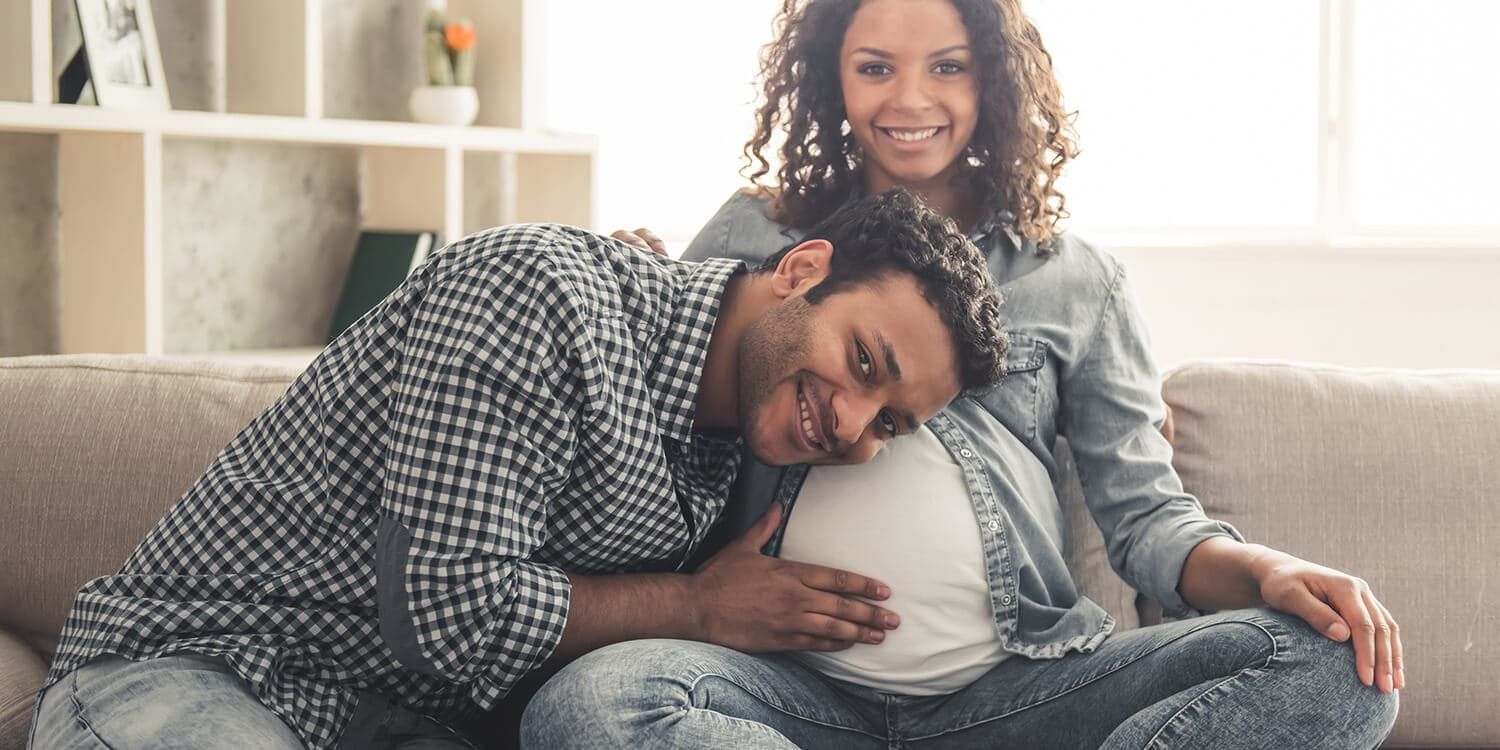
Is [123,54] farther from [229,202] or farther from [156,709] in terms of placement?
[156,709]

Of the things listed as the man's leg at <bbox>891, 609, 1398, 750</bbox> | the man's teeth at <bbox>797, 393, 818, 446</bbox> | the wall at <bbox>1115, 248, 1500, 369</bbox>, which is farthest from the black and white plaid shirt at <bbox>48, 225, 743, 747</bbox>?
the wall at <bbox>1115, 248, 1500, 369</bbox>

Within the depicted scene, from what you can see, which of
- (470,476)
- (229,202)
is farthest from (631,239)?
(229,202)

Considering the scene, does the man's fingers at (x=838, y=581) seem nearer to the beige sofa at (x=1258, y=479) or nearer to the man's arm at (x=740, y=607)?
the man's arm at (x=740, y=607)

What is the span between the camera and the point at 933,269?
4.66ft

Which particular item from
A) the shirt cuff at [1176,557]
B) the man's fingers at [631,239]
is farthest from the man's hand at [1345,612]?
A: the man's fingers at [631,239]

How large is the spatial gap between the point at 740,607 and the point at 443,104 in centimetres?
178

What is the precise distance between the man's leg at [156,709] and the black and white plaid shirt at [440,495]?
0.02m

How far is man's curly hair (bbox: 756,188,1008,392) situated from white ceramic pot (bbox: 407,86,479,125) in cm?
162

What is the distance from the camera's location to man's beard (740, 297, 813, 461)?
1414 millimetres

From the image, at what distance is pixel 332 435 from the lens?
1374mm

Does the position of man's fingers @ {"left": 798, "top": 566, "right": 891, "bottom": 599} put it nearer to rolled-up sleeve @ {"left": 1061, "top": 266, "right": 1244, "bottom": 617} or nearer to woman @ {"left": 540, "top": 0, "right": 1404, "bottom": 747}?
woman @ {"left": 540, "top": 0, "right": 1404, "bottom": 747}

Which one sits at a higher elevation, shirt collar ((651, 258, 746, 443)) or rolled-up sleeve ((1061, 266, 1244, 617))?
shirt collar ((651, 258, 746, 443))

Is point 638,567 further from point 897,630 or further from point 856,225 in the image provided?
point 856,225

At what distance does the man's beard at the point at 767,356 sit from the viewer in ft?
4.64
